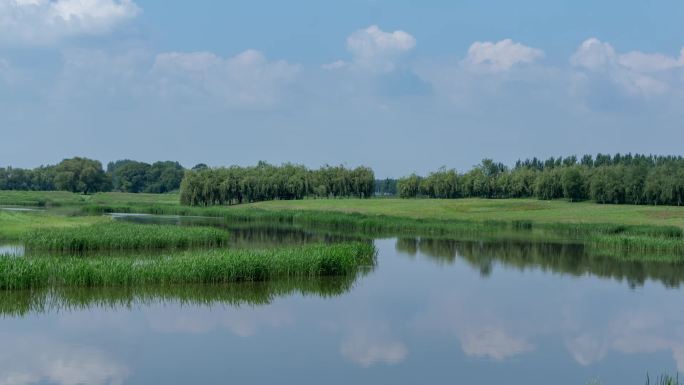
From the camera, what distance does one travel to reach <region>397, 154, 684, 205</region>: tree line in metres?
80.6

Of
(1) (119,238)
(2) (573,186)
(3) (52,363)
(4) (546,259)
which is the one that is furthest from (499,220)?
(3) (52,363)

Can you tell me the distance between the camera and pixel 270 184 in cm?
10744

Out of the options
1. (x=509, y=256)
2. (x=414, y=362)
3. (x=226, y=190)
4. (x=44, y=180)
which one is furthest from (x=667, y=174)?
(x=44, y=180)

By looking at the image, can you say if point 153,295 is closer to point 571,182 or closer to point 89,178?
point 571,182

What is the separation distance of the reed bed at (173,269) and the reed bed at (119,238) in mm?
9149

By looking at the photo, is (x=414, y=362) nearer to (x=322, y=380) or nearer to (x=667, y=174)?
(x=322, y=380)

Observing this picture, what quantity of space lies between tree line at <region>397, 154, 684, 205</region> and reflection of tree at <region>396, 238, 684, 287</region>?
125 feet

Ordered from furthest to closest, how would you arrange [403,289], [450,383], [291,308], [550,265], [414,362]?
[550,265] < [403,289] < [291,308] < [414,362] < [450,383]

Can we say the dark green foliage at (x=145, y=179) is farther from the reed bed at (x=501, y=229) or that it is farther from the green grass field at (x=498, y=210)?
the reed bed at (x=501, y=229)

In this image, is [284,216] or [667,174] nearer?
[284,216]

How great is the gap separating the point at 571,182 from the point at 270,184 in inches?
1686

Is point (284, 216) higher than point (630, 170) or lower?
lower

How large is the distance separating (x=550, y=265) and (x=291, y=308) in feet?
61.3

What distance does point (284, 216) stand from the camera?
75.1 metres
